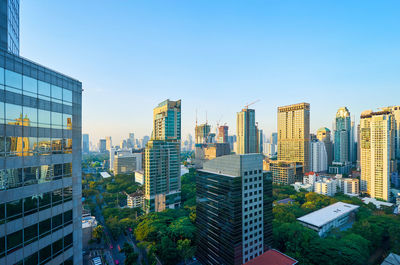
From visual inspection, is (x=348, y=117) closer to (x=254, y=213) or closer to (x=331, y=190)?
(x=331, y=190)

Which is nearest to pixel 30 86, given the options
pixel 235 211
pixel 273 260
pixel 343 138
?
pixel 235 211

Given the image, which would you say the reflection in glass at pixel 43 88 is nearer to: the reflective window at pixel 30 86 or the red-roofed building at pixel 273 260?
the reflective window at pixel 30 86

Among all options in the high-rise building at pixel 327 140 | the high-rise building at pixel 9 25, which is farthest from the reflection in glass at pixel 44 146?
the high-rise building at pixel 327 140

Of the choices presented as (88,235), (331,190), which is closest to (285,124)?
(331,190)

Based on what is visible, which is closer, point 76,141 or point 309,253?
point 76,141

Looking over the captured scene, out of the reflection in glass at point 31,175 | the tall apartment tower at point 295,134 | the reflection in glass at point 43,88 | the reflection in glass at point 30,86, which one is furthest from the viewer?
the tall apartment tower at point 295,134

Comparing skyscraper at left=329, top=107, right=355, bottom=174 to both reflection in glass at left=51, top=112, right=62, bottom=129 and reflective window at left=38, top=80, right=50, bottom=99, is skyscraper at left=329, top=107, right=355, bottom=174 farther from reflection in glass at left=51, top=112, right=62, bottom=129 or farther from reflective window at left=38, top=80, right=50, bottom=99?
reflective window at left=38, top=80, right=50, bottom=99
